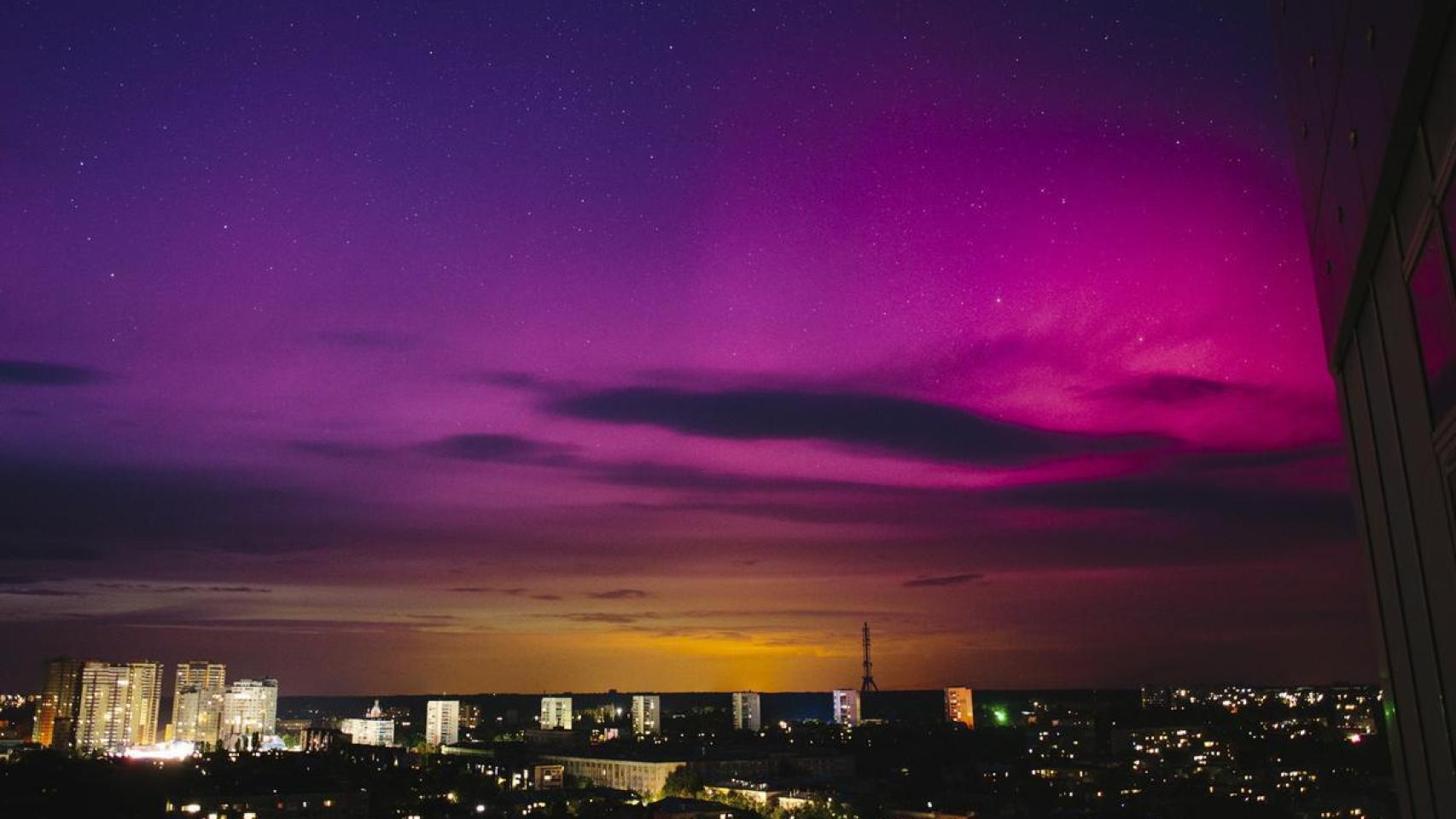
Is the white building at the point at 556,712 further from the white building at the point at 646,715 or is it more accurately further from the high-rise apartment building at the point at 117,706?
the high-rise apartment building at the point at 117,706

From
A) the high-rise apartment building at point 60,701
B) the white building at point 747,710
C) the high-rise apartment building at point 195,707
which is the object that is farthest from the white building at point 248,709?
the white building at point 747,710

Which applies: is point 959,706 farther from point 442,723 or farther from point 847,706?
point 442,723

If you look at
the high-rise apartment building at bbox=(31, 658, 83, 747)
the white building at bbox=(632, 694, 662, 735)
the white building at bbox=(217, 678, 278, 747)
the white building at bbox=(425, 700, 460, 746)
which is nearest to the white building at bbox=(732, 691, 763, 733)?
the white building at bbox=(632, 694, 662, 735)

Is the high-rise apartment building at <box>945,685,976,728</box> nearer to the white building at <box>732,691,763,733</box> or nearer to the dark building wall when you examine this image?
the white building at <box>732,691,763,733</box>

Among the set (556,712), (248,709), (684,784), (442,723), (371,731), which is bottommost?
(684,784)

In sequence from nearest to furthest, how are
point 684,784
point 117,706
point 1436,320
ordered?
1. point 1436,320
2. point 684,784
3. point 117,706

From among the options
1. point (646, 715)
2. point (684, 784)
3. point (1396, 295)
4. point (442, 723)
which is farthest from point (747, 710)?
point (1396, 295)

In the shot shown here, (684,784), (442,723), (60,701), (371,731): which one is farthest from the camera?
(442,723)
